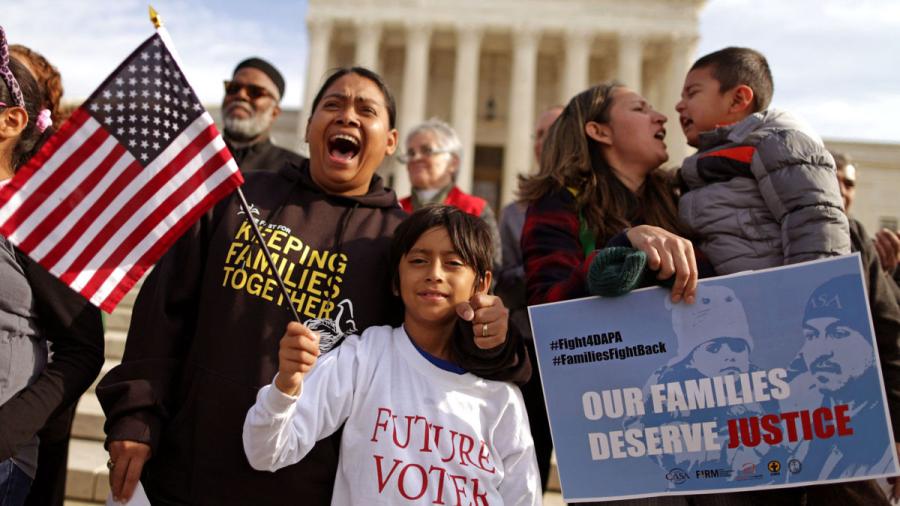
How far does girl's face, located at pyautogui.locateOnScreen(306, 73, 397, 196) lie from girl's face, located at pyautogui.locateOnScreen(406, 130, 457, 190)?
2699 millimetres

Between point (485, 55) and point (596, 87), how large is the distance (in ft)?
125

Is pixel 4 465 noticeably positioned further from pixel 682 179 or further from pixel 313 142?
pixel 682 179

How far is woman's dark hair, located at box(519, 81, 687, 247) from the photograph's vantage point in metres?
3.00

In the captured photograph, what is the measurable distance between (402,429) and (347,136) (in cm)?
Result: 123

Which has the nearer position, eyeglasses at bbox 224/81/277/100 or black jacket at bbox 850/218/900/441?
black jacket at bbox 850/218/900/441

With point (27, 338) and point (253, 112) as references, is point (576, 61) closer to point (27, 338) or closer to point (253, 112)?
point (253, 112)

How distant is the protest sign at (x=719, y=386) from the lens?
2.14 m

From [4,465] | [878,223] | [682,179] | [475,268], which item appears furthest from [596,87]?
[878,223]

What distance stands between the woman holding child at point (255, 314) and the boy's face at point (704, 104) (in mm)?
1466

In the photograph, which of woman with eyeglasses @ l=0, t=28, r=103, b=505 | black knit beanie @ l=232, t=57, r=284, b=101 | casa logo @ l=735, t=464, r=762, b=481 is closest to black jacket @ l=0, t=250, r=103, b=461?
woman with eyeglasses @ l=0, t=28, r=103, b=505

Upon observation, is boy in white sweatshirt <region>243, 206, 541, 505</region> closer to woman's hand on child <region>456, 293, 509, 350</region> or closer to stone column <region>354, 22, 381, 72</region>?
woman's hand on child <region>456, 293, 509, 350</region>

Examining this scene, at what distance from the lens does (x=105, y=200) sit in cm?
220

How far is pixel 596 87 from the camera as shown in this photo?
337cm

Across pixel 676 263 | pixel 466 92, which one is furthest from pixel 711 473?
pixel 466 92
